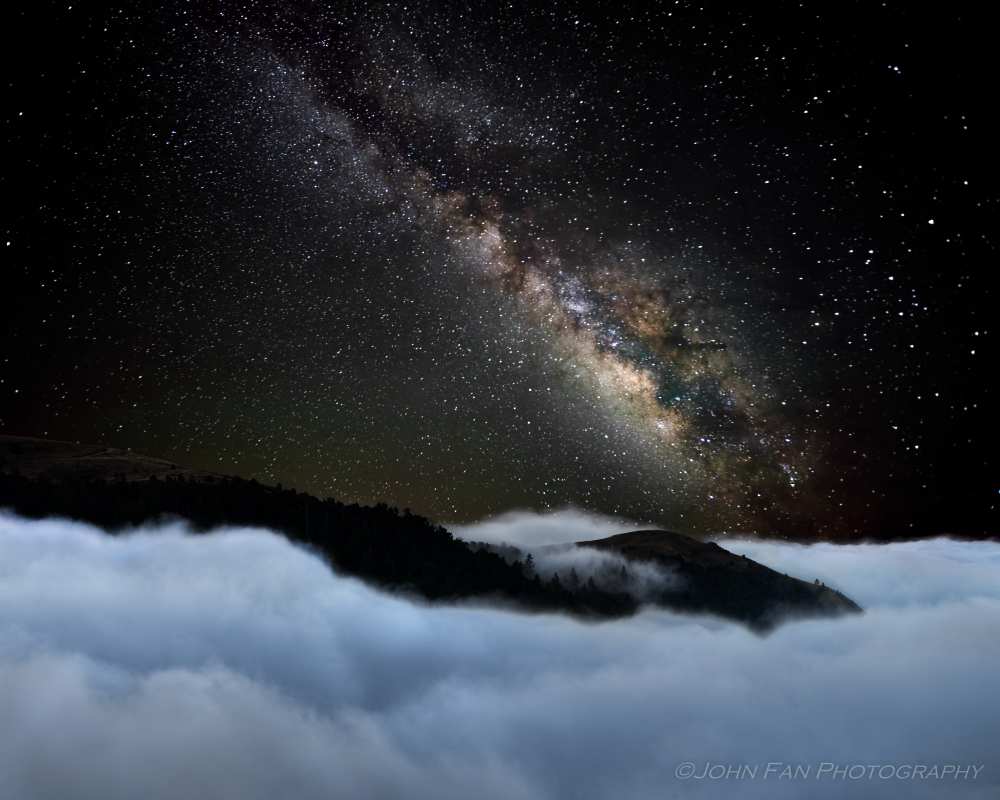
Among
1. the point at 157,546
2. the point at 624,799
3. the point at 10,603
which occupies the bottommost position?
the point at 624,799

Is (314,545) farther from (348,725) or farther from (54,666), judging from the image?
(54,666)

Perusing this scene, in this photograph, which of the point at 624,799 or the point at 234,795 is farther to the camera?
the point at 624,799

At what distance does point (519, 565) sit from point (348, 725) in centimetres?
6138

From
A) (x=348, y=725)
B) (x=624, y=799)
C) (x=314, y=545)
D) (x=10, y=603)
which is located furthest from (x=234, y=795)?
(x=624, y=799)

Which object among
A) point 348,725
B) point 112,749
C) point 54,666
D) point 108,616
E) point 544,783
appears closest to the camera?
point 112,749

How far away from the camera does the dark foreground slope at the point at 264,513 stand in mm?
135000

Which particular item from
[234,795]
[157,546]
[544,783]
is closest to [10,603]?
[157,546]

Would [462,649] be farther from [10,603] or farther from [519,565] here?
[10,603]

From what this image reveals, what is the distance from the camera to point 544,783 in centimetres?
18925

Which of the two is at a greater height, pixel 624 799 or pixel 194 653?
pixel 194 653

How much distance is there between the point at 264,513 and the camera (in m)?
153

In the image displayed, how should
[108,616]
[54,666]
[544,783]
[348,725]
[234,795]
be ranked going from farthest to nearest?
[544,783]
[108,616]
[348,725]
[234,795]
[54,666]

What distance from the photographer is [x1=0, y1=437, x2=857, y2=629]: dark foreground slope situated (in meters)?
135

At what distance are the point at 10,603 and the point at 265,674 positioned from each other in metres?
68.5
